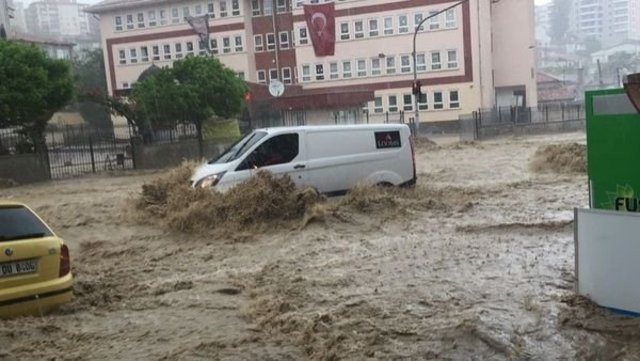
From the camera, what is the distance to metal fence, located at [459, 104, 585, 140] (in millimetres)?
40656

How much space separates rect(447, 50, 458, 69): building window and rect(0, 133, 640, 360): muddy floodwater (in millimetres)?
43731

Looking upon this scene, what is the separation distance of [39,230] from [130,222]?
6334 millimetres

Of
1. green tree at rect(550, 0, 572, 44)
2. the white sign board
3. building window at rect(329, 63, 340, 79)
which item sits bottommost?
the white sign board

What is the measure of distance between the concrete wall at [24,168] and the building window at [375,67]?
3709 cm

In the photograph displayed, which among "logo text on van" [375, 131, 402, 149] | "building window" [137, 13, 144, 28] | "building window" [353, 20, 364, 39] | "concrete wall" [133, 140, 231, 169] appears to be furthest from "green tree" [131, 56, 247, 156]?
"building window" [137, 13, 144, 28]

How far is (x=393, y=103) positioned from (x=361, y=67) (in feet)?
14.8

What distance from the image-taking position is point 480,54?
54.5 meters

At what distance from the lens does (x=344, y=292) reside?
22.1 ft

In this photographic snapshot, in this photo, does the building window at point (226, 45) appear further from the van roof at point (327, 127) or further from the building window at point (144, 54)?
the van roof at point (327, 127)

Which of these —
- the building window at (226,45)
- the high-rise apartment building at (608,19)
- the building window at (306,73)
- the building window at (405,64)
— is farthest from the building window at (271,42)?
the high-rise apartment building at (608,19)

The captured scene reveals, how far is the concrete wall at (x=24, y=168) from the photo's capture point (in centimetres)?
2383

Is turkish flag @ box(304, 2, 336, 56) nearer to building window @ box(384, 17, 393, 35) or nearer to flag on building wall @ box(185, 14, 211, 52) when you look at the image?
flag on building wall @ box(185, 14, 211, 52)

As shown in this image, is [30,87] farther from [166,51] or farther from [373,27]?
[166,51]

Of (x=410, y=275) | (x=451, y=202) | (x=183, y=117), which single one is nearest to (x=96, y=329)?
(x=410, y=275)
